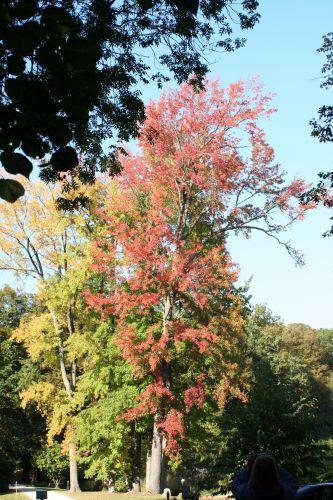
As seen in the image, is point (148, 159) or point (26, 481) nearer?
point (148, 159)

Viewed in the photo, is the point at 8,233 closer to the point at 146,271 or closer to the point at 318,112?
the point at 146,271

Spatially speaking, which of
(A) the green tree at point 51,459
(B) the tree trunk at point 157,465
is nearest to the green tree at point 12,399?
(A) the green tree at point 51,459

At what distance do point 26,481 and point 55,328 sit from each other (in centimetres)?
2677

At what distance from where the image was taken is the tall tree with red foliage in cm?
1884

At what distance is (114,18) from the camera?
8.45 metres

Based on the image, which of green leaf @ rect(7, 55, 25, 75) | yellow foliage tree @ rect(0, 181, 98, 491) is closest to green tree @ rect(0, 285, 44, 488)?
yellow foliage tree @ rect(0, 181, 98, 491)

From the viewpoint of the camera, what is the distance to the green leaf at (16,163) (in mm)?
2525

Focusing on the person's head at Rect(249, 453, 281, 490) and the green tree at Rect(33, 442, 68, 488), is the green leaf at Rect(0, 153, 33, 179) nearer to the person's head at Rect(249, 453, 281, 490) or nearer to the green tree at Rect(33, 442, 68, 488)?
the person's head at Rect(249, 453, 281, 490)

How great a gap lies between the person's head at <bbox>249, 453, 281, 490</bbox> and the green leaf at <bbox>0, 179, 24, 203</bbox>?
9.14 ft

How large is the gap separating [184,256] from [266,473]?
50.1ft

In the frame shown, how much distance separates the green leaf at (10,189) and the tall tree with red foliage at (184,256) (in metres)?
16.1

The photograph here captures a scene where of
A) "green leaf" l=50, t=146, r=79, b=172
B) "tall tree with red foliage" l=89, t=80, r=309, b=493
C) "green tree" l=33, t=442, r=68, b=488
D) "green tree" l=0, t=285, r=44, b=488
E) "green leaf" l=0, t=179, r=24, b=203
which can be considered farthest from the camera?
"green tree" l=33, t=442, r=68, b=488

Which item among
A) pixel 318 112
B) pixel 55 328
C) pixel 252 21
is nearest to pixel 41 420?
pixel 55 328

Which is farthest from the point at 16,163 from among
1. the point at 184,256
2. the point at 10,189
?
the point at 184,256
